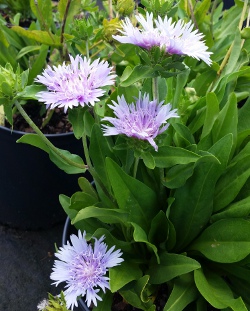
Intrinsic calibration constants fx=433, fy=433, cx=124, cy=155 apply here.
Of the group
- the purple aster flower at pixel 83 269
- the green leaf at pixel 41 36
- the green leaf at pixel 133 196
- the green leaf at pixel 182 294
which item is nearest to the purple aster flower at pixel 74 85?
the green leaf at pixel 133 196

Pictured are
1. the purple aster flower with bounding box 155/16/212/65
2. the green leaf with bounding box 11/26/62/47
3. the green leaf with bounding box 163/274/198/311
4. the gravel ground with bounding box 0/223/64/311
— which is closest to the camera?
the purple aster flower with bounding box 155/16/212/65

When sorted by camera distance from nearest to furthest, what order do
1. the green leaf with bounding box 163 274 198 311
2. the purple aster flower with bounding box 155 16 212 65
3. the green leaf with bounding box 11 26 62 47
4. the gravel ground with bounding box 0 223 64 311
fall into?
the purple aster flower with bounding box 155 16 212 65 < the green leaf with bounding box 163 274 198 311 < the green leaf with bounding box 11 26 62 47 < the gravel ground with bounding box 0 223 64 311

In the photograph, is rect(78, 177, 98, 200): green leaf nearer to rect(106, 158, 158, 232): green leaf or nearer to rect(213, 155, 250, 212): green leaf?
rect(106, 158, 158, 232): green leaf

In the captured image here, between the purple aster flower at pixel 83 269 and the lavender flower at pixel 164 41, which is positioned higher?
the lavender flower at pixel 164 41

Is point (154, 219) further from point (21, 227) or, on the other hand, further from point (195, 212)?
point (21, 227)

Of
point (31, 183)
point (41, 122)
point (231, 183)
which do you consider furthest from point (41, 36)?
point (231, 183)

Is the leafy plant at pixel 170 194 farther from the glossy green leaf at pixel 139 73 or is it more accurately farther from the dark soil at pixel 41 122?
the dark soil at pixel 41 122

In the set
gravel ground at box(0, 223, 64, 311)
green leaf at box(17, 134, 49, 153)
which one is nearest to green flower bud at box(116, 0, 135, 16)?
green leaf at box(17, 134, 49, 153)

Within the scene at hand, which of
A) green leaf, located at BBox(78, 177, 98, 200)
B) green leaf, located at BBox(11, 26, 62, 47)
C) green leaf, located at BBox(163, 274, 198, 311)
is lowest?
green leaf, located at BBox(163, 274, 198, 311)
